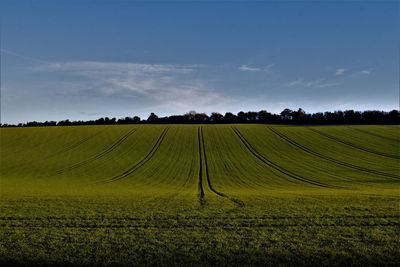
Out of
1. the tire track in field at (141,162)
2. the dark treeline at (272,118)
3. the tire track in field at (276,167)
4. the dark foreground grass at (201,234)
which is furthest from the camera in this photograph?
the dark treeline at (272,118)

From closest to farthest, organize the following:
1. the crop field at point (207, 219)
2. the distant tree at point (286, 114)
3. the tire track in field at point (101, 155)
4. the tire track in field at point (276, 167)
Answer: the crop field at point (207, 219), the tire track in field at point (276, 167), the tire track in field at point (101, 155), the distant tree at point (286, 114)

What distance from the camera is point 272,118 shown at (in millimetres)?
134625

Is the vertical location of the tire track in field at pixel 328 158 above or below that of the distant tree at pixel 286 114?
below

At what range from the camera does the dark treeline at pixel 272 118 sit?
376 ft

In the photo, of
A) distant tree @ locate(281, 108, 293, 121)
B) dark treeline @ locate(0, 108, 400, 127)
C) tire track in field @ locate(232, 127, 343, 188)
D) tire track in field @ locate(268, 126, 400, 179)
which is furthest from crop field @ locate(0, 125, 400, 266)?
distant tree @ locate(281, 108, 293, 121)

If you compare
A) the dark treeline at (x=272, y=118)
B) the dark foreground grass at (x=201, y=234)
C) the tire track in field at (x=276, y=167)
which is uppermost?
the dark treeline at (x=272, y=118)

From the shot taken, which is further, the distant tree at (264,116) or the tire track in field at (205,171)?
the distant tree at (264,116)

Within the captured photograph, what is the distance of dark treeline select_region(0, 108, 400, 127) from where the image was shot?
→ 11450cm

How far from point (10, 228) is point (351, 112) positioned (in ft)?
389

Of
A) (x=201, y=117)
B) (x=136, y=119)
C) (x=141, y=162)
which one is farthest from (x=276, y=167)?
(x=201, y=117)

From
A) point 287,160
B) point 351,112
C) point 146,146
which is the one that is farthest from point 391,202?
point 351,112

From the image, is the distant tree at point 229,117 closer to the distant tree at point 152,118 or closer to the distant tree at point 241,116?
the distant tree at point 241,116

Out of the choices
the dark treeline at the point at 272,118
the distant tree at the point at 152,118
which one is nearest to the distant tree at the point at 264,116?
the dark treeline at the point at 272,118

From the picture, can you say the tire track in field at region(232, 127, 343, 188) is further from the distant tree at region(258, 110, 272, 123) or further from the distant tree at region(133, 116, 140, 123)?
the distant tree at region(133, 116, 140, 123)
